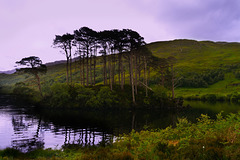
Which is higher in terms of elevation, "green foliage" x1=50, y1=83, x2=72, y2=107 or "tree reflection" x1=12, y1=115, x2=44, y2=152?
"green foliage" x1=50, y1=83, x2=72, y2=107

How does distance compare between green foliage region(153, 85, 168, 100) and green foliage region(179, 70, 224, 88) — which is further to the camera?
green foliage region(179, 70, 224, 88)

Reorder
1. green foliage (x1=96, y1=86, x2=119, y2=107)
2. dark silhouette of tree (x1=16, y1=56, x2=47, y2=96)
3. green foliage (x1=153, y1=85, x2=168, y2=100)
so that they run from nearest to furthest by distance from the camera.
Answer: green foliage (x1=96, y1=86, x2=119, y2=107)
green foliage (x1=153, y1=85, x2=168, y2=100)
dark silhouette of tree (x1=16, y1=56, x2=47, y2=96)

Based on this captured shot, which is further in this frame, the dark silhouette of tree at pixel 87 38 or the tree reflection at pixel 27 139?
the dark silhouette of tree at pixel 87 38

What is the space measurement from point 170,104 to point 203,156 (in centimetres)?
4381

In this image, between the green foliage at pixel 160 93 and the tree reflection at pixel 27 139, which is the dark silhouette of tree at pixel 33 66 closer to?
the tree reflection at pixel 27 139

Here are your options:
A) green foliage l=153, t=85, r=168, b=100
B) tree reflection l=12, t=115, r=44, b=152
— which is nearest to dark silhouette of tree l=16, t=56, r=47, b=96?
tree reflection l=12, t=115, r=44, b=152

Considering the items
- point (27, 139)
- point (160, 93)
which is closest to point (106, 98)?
point (160, 93)

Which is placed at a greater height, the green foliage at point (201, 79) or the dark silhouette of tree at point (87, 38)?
the dark silhouette of tree at point (87, 38)

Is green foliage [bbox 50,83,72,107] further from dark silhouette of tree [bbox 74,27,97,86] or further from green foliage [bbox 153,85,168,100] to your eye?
green foliage [bbox 153,85,168,100]

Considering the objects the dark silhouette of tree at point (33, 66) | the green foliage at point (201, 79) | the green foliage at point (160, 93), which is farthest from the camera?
the green foliage at point (201, 79)

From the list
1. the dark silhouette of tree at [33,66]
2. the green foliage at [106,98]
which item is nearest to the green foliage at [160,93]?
the green foliage at [106,98]

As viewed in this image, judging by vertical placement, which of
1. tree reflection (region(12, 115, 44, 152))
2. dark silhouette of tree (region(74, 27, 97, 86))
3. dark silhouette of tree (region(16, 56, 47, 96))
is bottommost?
tree reflection (region(12, 115, 44, 152))

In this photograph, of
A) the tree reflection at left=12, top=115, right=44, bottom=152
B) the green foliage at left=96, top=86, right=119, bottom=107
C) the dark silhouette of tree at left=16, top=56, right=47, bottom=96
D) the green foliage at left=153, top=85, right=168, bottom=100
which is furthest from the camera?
the dark silhouette of tree at left=16, top=56, right=47, bottom=96

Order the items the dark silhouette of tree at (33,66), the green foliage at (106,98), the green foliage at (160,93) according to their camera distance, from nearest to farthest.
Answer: the green foliage at (106,98)
the green foliage at (160,93)
the dark silhouette of tree at (33,66)
